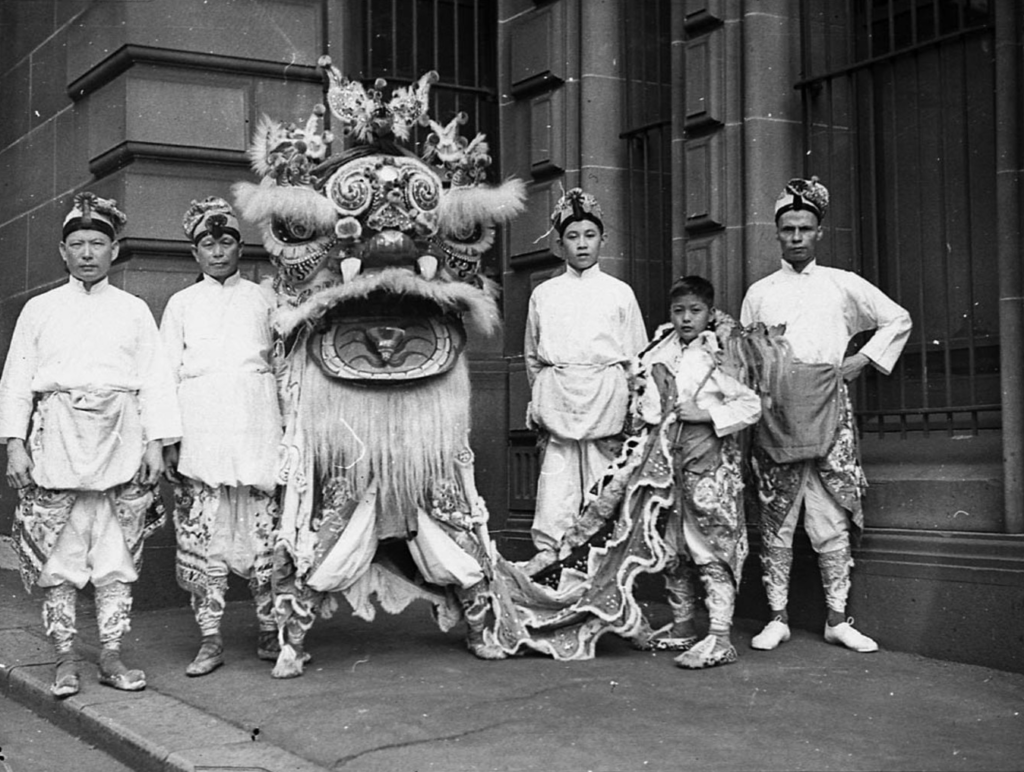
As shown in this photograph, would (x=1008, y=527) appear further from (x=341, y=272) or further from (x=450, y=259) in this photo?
(x=341, y=272)

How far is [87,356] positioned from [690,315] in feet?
9.06

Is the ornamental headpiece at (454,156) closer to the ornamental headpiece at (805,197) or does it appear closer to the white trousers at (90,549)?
the ornamental headpiece at (805,197)

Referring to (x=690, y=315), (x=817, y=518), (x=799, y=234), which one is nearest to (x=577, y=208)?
(x=690, y=315)

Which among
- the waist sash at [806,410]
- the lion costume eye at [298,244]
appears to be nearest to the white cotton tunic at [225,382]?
the lion costume eye at [298,244]

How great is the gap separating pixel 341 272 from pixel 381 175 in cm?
48

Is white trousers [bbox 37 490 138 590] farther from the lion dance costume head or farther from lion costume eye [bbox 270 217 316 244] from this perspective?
lion costume eye [bbox 270 217 316 244]

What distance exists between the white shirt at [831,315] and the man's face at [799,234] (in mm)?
68

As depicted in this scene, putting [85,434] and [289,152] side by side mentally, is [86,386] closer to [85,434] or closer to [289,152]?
[85,434]

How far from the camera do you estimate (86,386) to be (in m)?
5.70

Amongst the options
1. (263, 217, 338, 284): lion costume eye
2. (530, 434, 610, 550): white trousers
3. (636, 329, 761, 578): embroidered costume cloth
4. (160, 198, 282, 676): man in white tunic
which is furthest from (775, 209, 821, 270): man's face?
(160, 198, 282, 676): man in white tunic

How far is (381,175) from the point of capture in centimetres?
588

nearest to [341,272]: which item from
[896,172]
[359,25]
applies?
[896,172]

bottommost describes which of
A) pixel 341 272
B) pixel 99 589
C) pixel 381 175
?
pixel 99 589

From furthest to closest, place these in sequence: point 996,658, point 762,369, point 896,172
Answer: point 896,172 → point 762,369 → point 996,658
